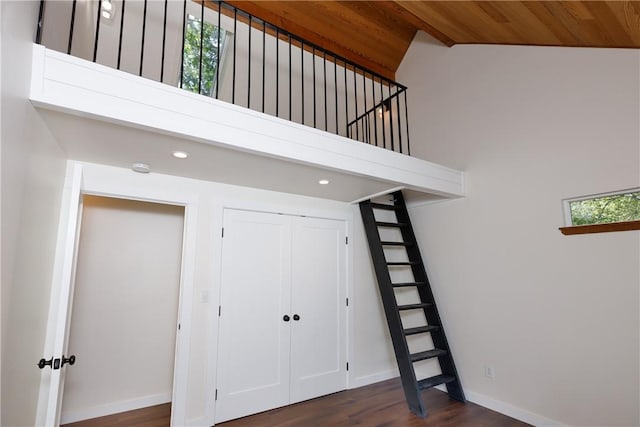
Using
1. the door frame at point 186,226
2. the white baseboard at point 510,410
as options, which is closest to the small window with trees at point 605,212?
the white baseboard at point 510,410

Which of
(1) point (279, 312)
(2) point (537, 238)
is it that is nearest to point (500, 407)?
(2) point (537, 238)

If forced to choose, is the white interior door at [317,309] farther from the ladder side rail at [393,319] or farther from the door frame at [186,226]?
the door frame at [186,226]

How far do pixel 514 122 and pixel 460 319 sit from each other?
210 centimetres

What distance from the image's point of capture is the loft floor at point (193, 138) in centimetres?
175

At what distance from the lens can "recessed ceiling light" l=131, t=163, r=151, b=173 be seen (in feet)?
8.77

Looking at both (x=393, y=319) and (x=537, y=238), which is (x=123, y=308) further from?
(x=537, y=238)

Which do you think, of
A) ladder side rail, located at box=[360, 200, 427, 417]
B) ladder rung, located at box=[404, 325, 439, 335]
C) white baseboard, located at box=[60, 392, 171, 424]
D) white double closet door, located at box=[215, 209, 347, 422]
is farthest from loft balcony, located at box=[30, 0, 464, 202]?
white baseboard, located at box=[60, 392, 171, 424]

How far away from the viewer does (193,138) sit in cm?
206

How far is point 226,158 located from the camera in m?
2.50

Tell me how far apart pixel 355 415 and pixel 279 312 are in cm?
120

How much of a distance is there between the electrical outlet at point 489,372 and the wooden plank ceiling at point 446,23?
2.96 meters

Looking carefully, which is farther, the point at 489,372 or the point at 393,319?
the point at 393,319

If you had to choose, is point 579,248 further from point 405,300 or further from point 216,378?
point 216,378

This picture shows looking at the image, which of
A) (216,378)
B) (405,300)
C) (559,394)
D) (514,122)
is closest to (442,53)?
(514,122)
